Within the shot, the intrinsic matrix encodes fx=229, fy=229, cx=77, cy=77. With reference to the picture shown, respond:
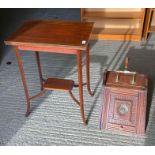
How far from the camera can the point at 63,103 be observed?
1.89 meters

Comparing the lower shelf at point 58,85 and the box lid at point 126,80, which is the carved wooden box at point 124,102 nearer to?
the box lid at point 126,80

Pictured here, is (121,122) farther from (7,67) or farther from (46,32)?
(7,67)

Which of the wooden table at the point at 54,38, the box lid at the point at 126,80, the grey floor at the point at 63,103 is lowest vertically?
the grey floor at the point at 63,103

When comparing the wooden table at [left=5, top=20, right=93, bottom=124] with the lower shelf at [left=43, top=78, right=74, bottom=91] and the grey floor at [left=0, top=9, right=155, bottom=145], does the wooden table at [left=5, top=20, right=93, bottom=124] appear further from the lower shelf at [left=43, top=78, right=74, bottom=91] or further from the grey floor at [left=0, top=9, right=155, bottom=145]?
the grey floor at [left=0, top=9, right=155, bottom=145]

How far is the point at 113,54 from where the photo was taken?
97.5 inches

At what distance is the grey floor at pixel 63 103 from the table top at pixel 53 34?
0.67 metres

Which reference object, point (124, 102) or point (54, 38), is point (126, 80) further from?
point (54, 38)

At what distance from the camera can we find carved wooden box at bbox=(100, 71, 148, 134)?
5.03 feet

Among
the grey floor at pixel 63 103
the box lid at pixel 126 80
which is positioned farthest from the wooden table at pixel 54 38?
the grey floor at pixel 63 103

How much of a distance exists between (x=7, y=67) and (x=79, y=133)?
1165mm

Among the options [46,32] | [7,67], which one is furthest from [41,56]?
[46,32]

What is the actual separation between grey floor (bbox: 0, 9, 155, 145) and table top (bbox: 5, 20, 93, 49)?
67 centimetres

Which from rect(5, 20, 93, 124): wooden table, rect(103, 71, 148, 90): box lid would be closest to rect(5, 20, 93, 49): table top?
rect(5, 20, 93, 124): wooden table

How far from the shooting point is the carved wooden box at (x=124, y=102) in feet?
5.03
